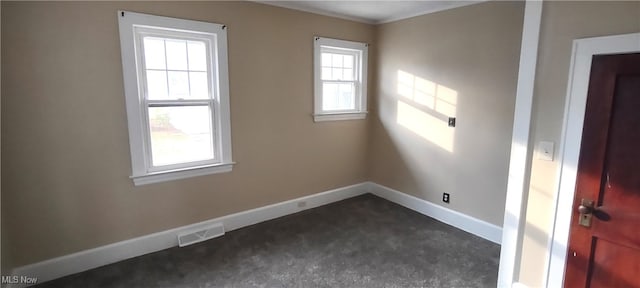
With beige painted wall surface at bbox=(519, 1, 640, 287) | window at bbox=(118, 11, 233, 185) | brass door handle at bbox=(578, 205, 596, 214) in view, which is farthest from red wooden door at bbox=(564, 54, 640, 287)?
window at bbox=(118, 11, 233, 185)

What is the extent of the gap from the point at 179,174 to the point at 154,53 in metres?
1.09

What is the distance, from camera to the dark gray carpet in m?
2.47

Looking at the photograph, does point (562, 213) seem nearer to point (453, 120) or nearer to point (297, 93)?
point (453, 120)

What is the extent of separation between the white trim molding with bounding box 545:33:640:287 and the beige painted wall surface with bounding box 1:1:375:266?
2.50 m

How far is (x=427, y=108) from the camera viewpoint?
3582 mm

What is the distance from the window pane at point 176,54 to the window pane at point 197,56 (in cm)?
5

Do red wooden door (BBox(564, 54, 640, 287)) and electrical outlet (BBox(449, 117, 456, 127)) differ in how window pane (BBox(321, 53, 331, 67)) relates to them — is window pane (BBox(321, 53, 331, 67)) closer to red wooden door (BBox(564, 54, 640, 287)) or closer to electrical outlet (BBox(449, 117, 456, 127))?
electrical outlet (BBox(449, 117, 456, 127))

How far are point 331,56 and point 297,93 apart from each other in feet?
2.31

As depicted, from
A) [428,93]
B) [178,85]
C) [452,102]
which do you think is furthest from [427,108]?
[178,85]

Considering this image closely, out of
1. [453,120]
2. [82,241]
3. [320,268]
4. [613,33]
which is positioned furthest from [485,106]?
[82,241]

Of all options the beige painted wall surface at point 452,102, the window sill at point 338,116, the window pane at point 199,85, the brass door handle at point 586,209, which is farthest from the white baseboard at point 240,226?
the brass door handle at point 586,209

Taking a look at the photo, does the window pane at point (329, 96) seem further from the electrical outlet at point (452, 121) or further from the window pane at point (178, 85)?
the window pane at point (178, 85)

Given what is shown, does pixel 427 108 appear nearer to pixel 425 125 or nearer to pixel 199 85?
pixel 425 125

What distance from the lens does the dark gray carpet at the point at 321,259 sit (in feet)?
8.11
